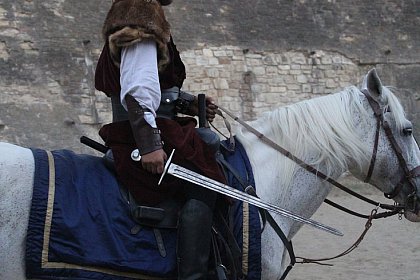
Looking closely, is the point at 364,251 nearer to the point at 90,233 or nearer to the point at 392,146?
the point at 392,146

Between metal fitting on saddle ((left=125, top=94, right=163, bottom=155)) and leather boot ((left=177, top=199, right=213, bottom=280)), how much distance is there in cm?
31

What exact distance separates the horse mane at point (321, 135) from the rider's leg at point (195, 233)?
1.39 ft

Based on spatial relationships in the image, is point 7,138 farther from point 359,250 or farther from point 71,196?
point 71,196

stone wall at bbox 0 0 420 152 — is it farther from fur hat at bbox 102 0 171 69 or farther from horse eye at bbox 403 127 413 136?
fur hat at bbox 102 0 171 69

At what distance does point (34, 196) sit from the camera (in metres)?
2.81

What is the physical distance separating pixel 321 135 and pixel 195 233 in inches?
32.3

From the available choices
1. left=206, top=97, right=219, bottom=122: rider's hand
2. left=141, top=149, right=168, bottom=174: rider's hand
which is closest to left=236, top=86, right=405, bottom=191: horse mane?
left=206, top=97, right=219, bottom=122: rider's hand

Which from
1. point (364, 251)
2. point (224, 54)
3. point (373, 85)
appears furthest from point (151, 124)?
point (224, 54)

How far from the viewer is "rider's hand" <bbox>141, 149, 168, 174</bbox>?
9.34 feet

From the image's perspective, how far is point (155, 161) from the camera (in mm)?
2848

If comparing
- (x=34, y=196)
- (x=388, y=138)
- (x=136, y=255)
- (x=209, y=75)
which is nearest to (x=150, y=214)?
(x=136, y=255)

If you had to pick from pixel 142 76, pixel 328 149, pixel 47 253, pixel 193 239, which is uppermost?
pixel 142 76

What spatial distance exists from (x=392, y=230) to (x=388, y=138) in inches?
262

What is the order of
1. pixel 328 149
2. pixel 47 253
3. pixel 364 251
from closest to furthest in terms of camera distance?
pixel 47 253 → pixel 328 149 → pixel 364 251
